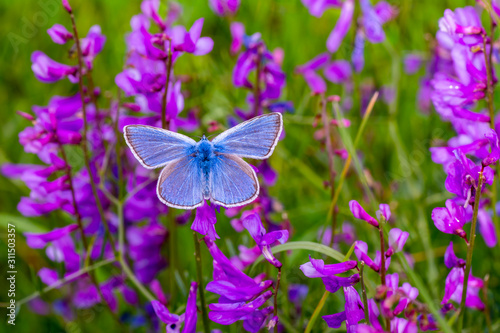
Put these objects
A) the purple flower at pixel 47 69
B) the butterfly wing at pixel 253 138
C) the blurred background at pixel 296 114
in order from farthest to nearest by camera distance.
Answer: the blurred background at pixel 296 114
the purple flower at pixel 47 69
the butterfly wing at pixel 253 138

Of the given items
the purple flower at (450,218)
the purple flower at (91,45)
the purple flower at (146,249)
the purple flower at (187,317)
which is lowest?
the purple flower at (146,249)

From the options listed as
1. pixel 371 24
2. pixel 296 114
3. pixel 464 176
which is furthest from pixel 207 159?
pixel 371 24

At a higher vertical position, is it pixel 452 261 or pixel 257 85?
pixel 257 85

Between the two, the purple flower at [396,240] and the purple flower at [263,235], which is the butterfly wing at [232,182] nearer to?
the purple flower at [263,235]

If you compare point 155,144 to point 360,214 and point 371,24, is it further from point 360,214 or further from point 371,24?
point 371,24

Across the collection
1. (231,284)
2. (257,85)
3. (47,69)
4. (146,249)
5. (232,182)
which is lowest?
(146,249)

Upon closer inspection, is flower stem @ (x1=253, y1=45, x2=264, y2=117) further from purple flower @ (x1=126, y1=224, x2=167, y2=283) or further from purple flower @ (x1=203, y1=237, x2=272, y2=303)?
purple flower @ (x1=203, y1=237, x2=272, y2=303)

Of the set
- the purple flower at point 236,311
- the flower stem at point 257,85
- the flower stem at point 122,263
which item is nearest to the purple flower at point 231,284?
the purple flower at point 236,311
